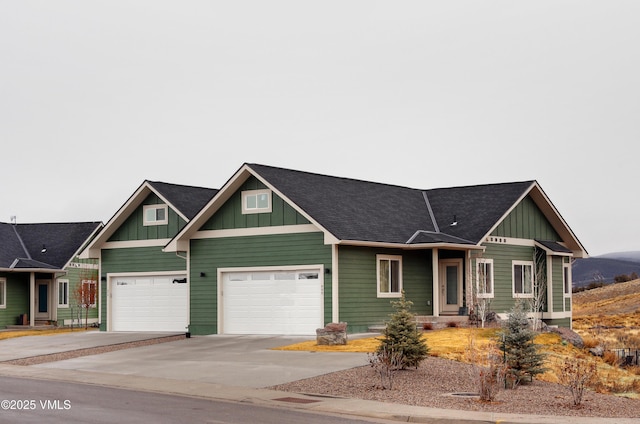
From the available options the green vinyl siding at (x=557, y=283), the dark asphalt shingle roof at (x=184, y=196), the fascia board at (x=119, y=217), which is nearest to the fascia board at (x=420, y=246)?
the green vinyl siding at (x=557, y=283)

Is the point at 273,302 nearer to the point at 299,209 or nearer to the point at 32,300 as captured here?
the point at 299,209

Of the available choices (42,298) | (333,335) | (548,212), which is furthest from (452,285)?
(42,298)

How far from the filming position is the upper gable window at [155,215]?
38.5m

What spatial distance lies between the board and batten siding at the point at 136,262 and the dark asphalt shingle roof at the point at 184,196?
6.57 feet

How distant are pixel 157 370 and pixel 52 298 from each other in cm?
2727

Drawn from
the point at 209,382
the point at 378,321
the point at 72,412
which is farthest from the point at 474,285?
the point at 72,412

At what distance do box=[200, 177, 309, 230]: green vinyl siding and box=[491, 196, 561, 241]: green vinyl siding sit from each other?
27.9 ft

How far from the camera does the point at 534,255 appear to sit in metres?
38.4

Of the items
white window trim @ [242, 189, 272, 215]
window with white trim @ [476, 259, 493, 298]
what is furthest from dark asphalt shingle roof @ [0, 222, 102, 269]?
window with white trim @ [476, 259, 493, 298]

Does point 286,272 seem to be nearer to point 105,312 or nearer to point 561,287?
point 105,312

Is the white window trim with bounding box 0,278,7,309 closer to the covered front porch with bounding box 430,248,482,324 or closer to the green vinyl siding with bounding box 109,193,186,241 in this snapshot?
the green vinyl siding with bounding box 109,193,186,241

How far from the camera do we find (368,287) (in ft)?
107

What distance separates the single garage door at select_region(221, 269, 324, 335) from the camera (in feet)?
105

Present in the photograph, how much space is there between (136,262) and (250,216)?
307 inches
